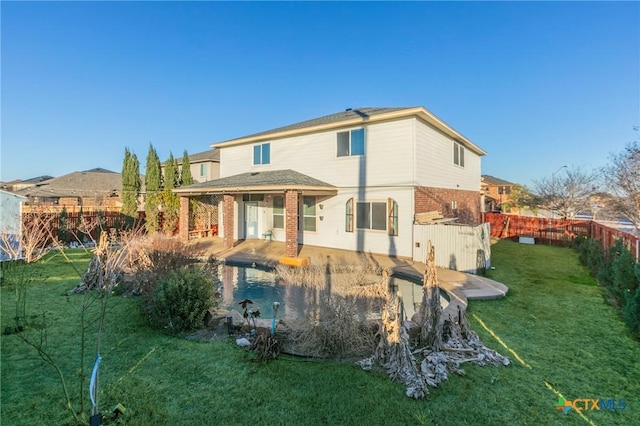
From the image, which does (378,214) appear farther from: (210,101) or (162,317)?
(210,101)

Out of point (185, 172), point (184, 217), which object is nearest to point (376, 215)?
point (184, 217)

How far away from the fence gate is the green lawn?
13.1ft

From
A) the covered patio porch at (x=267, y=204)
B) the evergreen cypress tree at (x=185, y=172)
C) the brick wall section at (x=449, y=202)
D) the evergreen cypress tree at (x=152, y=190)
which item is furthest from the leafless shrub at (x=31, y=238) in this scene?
the brick wall section at (x=449, y=202)

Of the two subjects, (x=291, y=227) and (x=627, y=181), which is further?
(x=627, y=181)

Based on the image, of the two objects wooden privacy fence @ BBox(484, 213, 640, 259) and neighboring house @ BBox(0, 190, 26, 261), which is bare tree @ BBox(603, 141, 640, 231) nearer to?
wooden privacy fence @ BBox(484, 213, 640, 259)

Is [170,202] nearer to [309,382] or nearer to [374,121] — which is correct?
[374,121]

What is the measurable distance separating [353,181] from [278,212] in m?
5.40

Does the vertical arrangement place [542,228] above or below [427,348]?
above

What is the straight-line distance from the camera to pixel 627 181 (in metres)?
15.9

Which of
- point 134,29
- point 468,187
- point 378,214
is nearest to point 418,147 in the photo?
point 378,214

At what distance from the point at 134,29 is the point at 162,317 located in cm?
1489

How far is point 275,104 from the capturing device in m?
25.7

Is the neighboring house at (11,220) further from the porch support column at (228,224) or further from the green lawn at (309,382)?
the porch support column at (228,224)

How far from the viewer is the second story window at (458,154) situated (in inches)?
663
